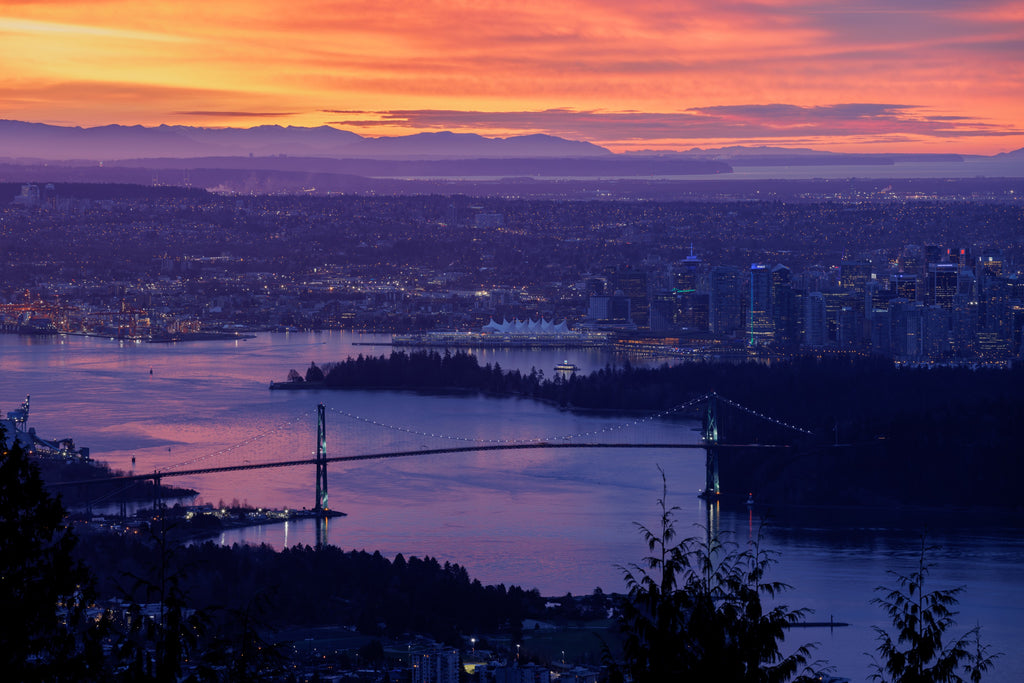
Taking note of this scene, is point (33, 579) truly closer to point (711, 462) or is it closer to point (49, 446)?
point (711, 462)

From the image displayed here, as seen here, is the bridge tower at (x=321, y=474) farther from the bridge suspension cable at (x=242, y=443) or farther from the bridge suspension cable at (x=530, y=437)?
the bridge suspension cable at (x=530, y=437)

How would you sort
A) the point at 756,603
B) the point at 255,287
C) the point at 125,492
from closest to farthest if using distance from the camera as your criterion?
the point at 756,603
the point at 125,492
the point at 255,287

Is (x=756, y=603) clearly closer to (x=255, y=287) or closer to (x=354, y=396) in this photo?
(x=354, y=396)

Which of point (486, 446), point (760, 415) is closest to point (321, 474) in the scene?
point (486, 446)

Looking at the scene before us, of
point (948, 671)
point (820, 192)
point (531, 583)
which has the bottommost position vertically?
point (531, 583)

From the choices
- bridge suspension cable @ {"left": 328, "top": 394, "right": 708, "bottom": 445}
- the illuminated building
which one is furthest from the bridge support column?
the illuminated building

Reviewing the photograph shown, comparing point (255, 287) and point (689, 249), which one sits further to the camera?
point (689, 249)

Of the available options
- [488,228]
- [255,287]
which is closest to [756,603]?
[255,287]
